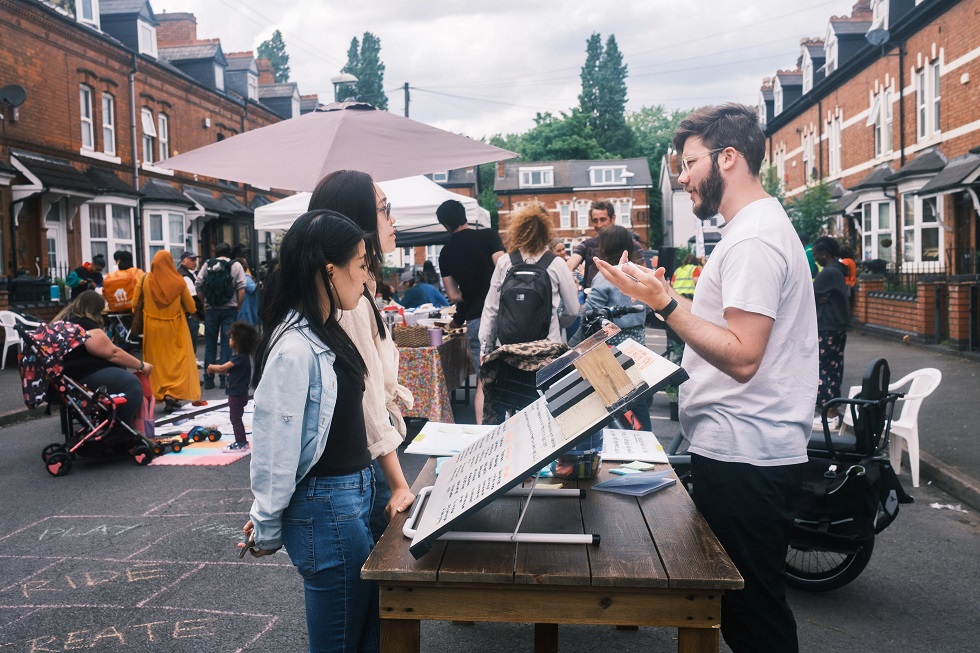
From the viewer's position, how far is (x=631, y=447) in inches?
132

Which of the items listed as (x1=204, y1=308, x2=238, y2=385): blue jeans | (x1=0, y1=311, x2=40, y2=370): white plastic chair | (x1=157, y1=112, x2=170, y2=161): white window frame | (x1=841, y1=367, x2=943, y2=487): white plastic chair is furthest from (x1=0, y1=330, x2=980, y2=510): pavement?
(x1=157, y1=112, x2=170, y2=161): white window frame

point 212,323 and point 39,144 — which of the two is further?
point 39,144

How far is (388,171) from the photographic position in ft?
24.2

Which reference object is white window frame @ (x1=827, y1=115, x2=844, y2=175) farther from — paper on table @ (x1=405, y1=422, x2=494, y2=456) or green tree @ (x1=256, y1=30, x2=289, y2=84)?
green tree @ (x1=256, y1=30, x2=289, y2=84)

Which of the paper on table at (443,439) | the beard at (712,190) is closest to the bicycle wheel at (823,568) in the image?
the paper on table at (443,439)

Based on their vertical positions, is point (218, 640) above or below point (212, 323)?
below

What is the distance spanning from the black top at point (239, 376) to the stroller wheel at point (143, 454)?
2.89 feet

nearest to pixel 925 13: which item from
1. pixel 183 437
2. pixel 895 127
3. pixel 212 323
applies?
pixel 895 127

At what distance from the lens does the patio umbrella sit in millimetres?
6949

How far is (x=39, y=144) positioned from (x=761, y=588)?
23.2 metres

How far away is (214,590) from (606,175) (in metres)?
67.1

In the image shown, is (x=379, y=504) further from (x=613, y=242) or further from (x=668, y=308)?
(x=613, y=242)

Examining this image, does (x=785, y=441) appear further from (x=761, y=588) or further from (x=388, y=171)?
(x=388, y=171)

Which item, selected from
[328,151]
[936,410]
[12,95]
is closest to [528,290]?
[328,151]
